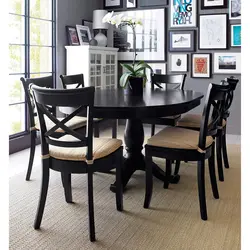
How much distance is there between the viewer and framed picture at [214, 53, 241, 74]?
5.10 m

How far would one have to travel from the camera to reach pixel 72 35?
4.96 m

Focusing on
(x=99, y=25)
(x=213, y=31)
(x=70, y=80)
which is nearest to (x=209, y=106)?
(x=70, y=80)

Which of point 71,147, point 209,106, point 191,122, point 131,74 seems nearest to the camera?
point 71,147

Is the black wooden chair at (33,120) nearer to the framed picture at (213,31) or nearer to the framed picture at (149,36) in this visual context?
the framed picture at (149,36)

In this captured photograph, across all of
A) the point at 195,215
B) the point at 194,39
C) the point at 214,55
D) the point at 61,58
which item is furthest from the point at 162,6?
the point at 195,215

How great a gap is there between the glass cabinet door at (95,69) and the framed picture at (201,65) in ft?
4.91

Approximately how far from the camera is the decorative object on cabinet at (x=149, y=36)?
18.1ft

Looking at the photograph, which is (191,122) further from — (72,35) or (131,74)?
(72,35)

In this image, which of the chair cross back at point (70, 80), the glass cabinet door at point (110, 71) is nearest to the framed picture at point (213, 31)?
the glass cabinet door at point (110, 71)

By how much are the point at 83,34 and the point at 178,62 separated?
158cm

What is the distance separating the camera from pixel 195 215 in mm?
2350

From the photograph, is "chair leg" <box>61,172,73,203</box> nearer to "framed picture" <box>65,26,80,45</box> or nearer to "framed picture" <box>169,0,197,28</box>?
"framed picture" <box>65,26,80,45</box>

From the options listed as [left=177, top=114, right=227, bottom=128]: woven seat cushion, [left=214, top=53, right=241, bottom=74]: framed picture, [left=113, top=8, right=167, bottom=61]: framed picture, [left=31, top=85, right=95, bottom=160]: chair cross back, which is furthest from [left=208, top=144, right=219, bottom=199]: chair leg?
[left=113, top=8, right=167, bottom=61]: framed picture

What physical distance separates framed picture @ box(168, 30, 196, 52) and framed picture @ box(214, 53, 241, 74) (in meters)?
0.43
